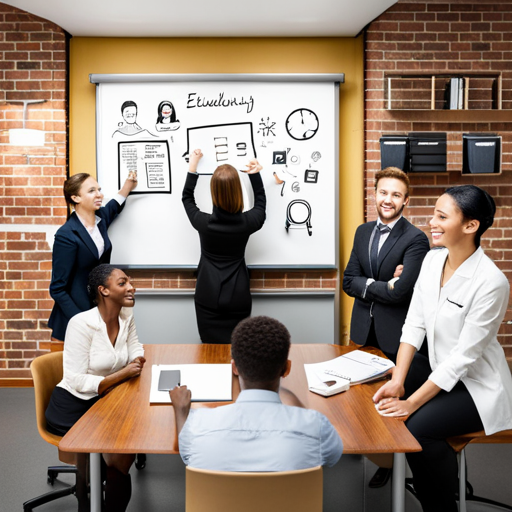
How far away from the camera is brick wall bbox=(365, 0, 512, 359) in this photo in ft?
13.6

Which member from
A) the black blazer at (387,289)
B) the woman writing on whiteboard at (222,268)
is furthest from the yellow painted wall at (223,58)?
the black blazer at (387,289)

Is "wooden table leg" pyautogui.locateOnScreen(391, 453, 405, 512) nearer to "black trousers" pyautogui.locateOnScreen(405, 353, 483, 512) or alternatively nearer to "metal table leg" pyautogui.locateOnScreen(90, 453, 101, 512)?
"black trousers" pyautogui.locateOnScreen(405, 353, 483, 512)

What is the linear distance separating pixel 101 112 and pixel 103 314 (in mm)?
2280

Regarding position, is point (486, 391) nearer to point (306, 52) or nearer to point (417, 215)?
point (417, 215)

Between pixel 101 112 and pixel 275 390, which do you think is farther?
pixel 101 112

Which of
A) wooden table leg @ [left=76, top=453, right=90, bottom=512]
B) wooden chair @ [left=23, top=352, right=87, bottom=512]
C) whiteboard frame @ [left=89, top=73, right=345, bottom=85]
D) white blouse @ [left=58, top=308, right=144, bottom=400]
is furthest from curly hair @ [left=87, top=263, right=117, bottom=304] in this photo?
whiteboard frame @ [left=89, top=73, right=345, bottom=85]

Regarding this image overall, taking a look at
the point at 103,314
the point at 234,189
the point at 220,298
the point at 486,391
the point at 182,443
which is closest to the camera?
the point at 182,443

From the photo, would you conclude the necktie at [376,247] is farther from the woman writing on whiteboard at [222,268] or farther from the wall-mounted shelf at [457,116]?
the wall-mounted shelf at [457,116]

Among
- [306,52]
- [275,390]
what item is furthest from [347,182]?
[275,390]

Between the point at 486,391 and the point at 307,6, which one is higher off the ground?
the point at 307,6

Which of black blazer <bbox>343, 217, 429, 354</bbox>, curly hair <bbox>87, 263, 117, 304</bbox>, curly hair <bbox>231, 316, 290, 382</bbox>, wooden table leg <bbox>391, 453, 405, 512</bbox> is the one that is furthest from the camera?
black blazer <bbox>343, 217, 429, 354</bbox>

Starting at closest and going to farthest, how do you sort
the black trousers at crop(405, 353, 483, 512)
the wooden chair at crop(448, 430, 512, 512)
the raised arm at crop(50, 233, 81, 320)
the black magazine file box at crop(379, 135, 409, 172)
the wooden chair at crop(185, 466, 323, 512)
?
the wooden chair at crop(185, 466, 323, 512)
the black trousers at crop(405, 353, 483, 512)
the wooden chair at crop(448, 430, 512, 512)
the raised arm at crop(50, 233, 81, 320)
the black magazine file box at crop(379, 135, 409, 172)

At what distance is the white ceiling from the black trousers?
2722 mm

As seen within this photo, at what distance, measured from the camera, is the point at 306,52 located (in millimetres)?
4215
